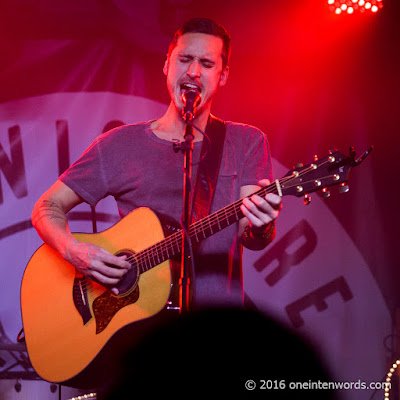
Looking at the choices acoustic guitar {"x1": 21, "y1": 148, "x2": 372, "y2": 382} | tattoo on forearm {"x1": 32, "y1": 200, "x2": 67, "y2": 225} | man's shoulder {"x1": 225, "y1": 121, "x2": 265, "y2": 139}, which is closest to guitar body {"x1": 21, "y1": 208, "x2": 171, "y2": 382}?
acoustic guitar {"x1": 21, "y1": 148, "x2": 372, "y2": 382}

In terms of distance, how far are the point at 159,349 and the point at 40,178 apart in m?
2.08

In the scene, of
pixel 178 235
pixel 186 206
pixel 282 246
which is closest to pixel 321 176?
pixel 186 206

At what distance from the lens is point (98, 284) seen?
2.54m

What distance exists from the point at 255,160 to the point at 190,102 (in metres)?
0.73

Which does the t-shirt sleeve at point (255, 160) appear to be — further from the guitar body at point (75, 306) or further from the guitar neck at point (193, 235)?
the guitar body at point (75, 306)

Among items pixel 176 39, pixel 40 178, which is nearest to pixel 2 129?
pixel 40 178

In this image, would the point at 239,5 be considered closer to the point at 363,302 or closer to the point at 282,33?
the point at 282,33

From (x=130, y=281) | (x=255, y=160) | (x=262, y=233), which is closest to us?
(x=262, y=233)

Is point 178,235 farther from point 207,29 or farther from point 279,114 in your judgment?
point 279,114

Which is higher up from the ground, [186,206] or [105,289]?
[186,206]

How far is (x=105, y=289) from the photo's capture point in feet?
8.20

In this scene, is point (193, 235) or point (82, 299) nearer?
point (193, 235)

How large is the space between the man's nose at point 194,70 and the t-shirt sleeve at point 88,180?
0.67 meters

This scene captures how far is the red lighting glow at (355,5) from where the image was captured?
4.15 metres
